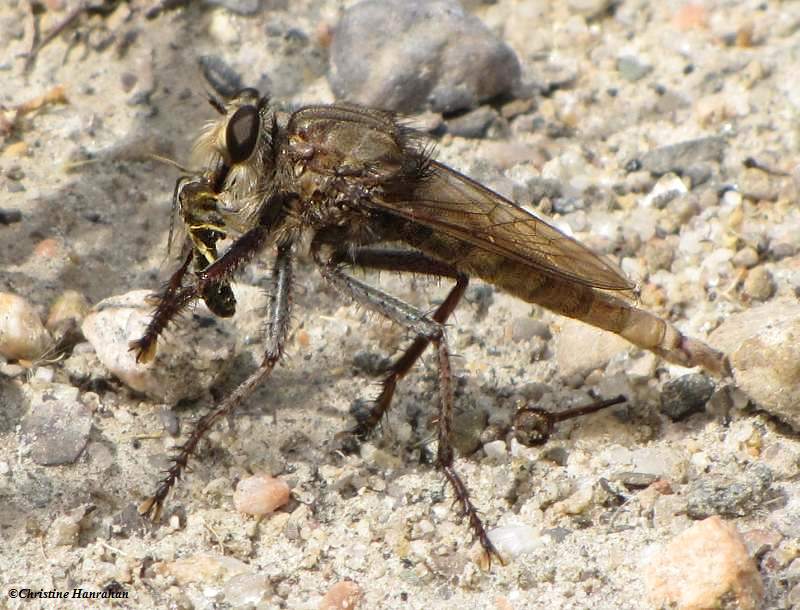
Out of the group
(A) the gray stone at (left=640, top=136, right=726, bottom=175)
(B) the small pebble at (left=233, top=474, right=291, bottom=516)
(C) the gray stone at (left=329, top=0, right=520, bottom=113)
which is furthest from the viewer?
(C) the gray stone at (left=329, top=0, right=520, bottom=113)

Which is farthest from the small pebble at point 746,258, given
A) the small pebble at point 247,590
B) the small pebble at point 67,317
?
the small pebble at point 67,317

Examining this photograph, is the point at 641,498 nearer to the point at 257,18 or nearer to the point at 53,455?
the point at 53,455

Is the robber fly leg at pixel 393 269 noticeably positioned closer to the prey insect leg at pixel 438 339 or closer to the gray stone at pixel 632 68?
the prey insect leg at pixel 438 339

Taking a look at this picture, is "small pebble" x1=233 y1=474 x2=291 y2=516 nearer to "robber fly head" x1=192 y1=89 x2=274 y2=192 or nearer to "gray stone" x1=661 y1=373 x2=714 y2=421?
"robber fly head" x1=192 y1=89 x2=274 y2=192

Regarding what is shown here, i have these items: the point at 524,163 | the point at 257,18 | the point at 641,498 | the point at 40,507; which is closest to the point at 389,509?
the point at 641,498

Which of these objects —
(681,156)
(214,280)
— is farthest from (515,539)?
(681,156)

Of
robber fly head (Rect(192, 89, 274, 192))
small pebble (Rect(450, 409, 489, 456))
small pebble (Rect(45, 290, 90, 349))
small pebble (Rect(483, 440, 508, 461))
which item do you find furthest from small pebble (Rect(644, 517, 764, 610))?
small pebble (Rect(45, 290, 90, 349))
